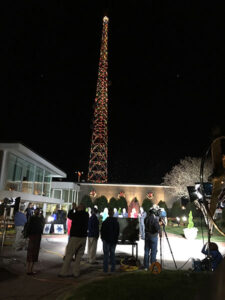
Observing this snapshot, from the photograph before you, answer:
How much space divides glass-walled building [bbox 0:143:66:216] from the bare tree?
19200 millimetres

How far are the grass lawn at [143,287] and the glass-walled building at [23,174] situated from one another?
15.6 meters

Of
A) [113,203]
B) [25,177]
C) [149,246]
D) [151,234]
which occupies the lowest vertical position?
[149,246]

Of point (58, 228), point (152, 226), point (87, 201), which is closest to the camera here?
point (152, 226)

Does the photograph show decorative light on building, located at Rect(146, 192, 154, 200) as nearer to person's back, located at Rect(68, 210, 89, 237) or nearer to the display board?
the display board

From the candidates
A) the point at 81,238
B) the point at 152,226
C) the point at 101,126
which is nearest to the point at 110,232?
the point at 81,238

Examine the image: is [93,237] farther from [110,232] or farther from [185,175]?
[185,175]

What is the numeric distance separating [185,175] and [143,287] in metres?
37.6

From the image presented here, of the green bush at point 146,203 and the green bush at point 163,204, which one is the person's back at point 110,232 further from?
the green bush at point 163,204

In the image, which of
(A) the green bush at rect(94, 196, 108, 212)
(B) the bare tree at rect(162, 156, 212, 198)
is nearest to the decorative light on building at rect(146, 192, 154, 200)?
(B) the bare tree at rect(162, 156, 212, 198)

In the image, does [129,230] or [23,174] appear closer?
[129,230]

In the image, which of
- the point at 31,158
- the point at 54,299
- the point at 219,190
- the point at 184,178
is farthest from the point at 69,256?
the point at 184,178

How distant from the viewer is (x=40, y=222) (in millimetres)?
7547

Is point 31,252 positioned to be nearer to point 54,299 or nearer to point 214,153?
point 54,299

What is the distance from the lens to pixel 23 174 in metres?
24.3
